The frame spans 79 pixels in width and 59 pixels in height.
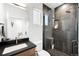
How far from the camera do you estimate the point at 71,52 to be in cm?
136

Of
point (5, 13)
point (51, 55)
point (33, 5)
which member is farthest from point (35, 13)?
point (51, 55)

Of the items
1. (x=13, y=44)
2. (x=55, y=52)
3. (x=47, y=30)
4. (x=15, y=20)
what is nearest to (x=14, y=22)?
(x=15, y=20)

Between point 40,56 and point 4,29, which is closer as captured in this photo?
point 4,29

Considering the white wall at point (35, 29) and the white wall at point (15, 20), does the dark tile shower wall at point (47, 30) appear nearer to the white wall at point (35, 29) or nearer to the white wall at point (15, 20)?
the white wall at point (35, 29)

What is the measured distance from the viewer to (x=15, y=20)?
1292 mm

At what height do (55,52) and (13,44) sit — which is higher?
(13,44)

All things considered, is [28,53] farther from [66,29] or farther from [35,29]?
[66,29]

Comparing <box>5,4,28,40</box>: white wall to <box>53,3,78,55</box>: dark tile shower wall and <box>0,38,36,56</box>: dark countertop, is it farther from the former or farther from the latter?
<box>53,3,78,55</box>: dark tile shower wall

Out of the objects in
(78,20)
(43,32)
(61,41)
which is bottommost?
(61,41)

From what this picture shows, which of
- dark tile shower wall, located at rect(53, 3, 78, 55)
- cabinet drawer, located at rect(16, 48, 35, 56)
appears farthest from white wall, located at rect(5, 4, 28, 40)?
dark tile shower wall, located at rect(53, 3, 78, 55)

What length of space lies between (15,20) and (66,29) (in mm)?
741

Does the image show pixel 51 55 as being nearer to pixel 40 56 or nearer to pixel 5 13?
pixel 40 56

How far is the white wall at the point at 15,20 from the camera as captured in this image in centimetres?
126

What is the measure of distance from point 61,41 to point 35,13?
0.57m
